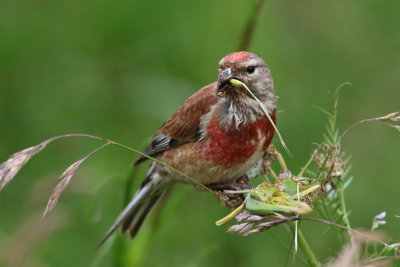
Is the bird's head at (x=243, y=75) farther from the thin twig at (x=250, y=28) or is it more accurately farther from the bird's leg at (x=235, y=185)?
the bird's leg at (x=235, y=185)

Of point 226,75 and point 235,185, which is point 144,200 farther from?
point 226,75

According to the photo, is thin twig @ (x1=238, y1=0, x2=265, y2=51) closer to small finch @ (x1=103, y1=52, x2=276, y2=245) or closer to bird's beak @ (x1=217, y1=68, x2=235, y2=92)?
small finch @ (x1=103, y1=52, x2=276, y2=245)

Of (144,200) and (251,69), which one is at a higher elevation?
(251,69)

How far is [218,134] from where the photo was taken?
12.8 ft

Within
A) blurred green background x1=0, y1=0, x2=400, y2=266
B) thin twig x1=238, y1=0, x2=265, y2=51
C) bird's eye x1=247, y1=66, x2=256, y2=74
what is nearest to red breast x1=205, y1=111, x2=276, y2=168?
bird's eye x1=247, y1=66, x2=256, y2=74

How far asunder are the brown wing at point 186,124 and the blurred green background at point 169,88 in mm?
513

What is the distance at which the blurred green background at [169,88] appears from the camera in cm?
481

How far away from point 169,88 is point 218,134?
4.49 feet

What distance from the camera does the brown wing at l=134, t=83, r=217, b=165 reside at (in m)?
4.07

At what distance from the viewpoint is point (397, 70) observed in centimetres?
569

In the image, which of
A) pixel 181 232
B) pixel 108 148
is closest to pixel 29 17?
pixel 108 148

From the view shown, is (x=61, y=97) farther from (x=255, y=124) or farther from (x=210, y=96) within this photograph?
(x=255, y=124)

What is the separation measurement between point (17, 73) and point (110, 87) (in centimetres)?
77

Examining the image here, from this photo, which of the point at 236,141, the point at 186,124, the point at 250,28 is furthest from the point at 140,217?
the point at 250,28
